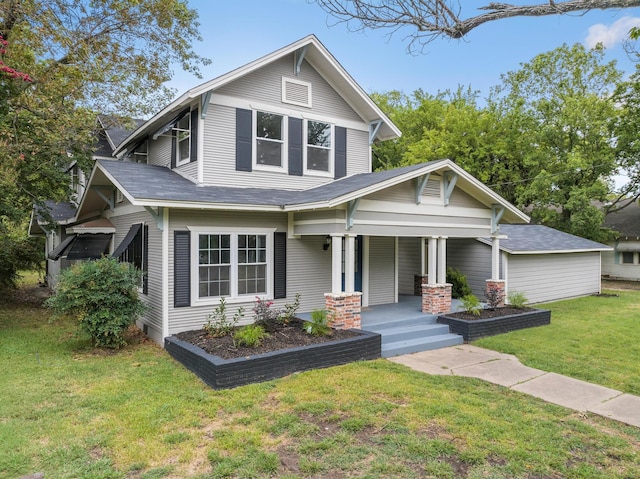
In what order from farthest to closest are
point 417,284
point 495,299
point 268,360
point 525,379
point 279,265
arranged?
point 417,284, point 495,299, point 279,265, point 525,379, point 268,360

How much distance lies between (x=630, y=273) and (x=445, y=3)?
2538cm

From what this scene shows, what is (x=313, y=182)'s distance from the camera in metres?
10.6

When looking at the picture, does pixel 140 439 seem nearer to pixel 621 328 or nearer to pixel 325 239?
pixel 325 239

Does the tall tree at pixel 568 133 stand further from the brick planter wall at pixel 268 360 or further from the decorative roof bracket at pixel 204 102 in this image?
the decorative roof bracket at pixel 204 102

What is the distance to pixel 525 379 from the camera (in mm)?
6383

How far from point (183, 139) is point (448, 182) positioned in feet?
21.4

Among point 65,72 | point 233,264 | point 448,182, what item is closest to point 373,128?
point 448,182

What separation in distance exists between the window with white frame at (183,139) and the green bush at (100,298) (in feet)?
10.7

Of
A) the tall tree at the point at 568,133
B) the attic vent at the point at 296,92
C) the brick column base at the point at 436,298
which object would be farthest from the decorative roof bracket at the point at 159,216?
the tall tree at the point at 568,133

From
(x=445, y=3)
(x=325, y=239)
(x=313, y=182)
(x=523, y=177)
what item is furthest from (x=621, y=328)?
(x=523, y=177)

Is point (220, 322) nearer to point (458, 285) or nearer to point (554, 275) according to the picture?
point (458, 285)

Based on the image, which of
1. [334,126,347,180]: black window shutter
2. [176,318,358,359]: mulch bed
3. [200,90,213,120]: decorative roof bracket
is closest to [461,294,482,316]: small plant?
[176,318,358,359]: mulch bed

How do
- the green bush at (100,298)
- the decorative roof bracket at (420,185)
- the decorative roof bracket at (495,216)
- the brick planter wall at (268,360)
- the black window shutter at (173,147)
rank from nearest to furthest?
the brick planter wall at (268,360) < the green bush at (100,298) < the decorative roof bracket at (420,185) < the black window shutter at (173,147) < the decorative roof bracket at (495,216)

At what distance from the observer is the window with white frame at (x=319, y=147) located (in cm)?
1064
